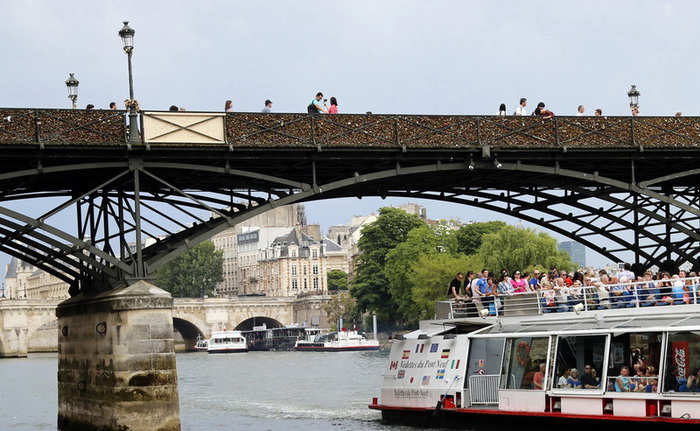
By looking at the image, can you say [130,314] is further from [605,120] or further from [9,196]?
[605,120]

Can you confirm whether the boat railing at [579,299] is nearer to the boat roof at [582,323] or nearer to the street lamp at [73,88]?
the boat roof at [582,323]

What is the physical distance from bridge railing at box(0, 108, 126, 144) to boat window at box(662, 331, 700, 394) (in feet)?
42.4

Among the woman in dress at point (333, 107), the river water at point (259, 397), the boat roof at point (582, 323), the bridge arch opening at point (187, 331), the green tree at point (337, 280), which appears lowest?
the river water at point (259, 397)

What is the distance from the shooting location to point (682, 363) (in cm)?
2397

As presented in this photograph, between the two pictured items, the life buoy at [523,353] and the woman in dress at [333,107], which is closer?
the life buoy at [523,353]

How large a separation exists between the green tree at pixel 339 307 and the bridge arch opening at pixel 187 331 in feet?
47.5

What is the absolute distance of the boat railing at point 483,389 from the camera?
2862cm

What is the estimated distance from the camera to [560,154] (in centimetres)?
3391

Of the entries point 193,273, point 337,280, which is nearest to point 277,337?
point 337,280

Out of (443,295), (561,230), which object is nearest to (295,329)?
(443,295)

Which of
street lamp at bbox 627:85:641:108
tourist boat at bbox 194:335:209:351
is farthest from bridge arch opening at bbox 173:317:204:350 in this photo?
street lamp at bbox 627:85:641:108

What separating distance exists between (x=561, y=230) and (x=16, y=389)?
32574 millimetres

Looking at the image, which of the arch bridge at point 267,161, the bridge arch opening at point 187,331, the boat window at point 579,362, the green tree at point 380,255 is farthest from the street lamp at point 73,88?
the bridge arch opening at point 187,331

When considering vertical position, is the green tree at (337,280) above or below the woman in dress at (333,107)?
above
